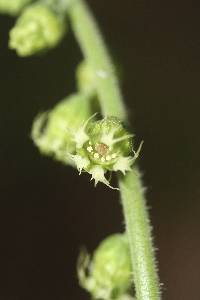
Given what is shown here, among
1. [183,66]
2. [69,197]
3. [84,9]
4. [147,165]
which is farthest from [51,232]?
[84,9]

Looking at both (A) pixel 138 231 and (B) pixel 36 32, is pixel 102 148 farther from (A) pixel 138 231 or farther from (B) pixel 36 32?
(B) pixel 36 32

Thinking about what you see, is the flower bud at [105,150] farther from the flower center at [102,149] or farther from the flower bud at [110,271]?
the flower bud at [110,271]

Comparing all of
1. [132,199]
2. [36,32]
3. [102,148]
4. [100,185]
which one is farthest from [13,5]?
[100,185]

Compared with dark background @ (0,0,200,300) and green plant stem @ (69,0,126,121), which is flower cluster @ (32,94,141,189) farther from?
dark background @ (0,0,200,300)

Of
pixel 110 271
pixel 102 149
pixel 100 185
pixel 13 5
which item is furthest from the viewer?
pixel 100 185

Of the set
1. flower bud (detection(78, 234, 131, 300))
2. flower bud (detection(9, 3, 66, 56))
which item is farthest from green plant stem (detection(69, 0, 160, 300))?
flower bud (detection(78, 234, 131, 300))

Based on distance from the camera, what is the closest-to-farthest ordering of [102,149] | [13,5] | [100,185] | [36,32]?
[102,149] < [36,32] < [13,5] < [100,185]

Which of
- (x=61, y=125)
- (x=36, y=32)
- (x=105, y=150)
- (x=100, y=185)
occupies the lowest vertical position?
(x=105, y=150)
